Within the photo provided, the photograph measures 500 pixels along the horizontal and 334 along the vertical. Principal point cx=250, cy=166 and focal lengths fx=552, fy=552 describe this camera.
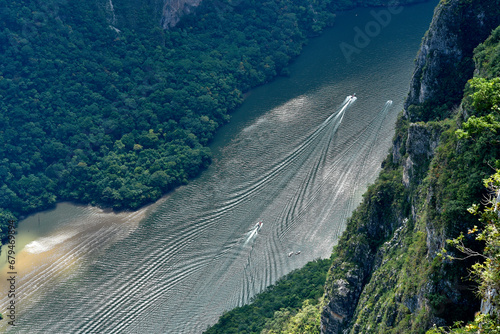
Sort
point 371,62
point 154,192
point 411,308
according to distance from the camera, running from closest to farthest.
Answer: point 411,308 < point 154,192 < point 371,62

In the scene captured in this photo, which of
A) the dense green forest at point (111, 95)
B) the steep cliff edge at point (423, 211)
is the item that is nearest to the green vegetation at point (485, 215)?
the steep cliff edge at point (423, 211)

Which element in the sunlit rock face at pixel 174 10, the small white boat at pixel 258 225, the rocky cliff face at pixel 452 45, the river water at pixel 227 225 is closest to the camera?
the rocky cliff face at pixel 452 45

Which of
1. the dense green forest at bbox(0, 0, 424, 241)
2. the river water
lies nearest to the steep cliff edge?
the river water

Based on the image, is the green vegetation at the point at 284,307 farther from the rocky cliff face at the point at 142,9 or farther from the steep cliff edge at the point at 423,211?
the rocky cliff face at the point at 142,9

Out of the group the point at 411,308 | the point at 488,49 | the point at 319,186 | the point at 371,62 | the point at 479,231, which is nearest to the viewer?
the point at 479,231

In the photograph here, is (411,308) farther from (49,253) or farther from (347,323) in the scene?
(49,253)

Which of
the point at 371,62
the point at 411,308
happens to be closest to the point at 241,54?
the point at 371,62
